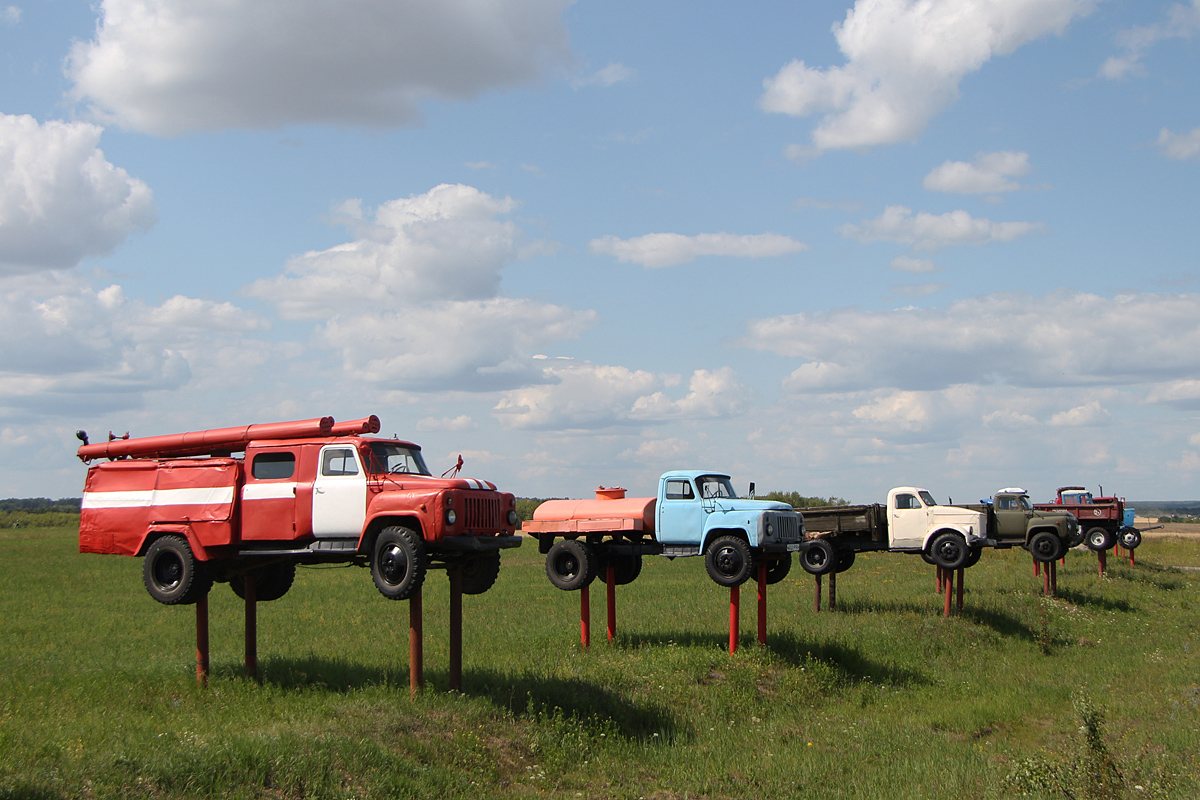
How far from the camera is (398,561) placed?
13266 mm

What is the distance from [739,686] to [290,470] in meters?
9.38

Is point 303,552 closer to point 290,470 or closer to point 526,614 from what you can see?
point 290,470

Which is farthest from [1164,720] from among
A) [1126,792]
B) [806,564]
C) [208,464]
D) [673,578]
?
[673,578]

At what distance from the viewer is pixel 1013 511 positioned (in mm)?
28297

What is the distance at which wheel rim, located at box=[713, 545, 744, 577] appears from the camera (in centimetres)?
1783

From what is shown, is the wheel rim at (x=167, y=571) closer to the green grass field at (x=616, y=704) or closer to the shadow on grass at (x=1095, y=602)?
the green grass field at (x=616, y=704)

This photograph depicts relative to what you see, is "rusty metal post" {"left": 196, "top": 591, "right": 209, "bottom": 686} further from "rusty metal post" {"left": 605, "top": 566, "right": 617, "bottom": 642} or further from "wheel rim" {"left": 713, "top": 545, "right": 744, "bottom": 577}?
"wheel rim" {"left": 713, "top": 545, "right": 744, "bottom": 577}

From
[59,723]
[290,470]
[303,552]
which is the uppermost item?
[290,470]

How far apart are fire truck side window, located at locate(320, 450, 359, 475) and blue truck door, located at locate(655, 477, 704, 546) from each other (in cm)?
705

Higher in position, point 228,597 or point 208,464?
point 208,464

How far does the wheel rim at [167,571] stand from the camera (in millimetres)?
15023

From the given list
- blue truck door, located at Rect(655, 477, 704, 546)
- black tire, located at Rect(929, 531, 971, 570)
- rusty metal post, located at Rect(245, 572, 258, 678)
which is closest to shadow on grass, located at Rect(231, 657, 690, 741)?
rusty metal post, located at Rect(245, 572, 258, 678)

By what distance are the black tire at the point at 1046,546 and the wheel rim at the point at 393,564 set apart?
20.9 metres

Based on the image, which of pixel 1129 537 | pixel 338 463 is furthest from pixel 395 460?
pixel 1129 537
